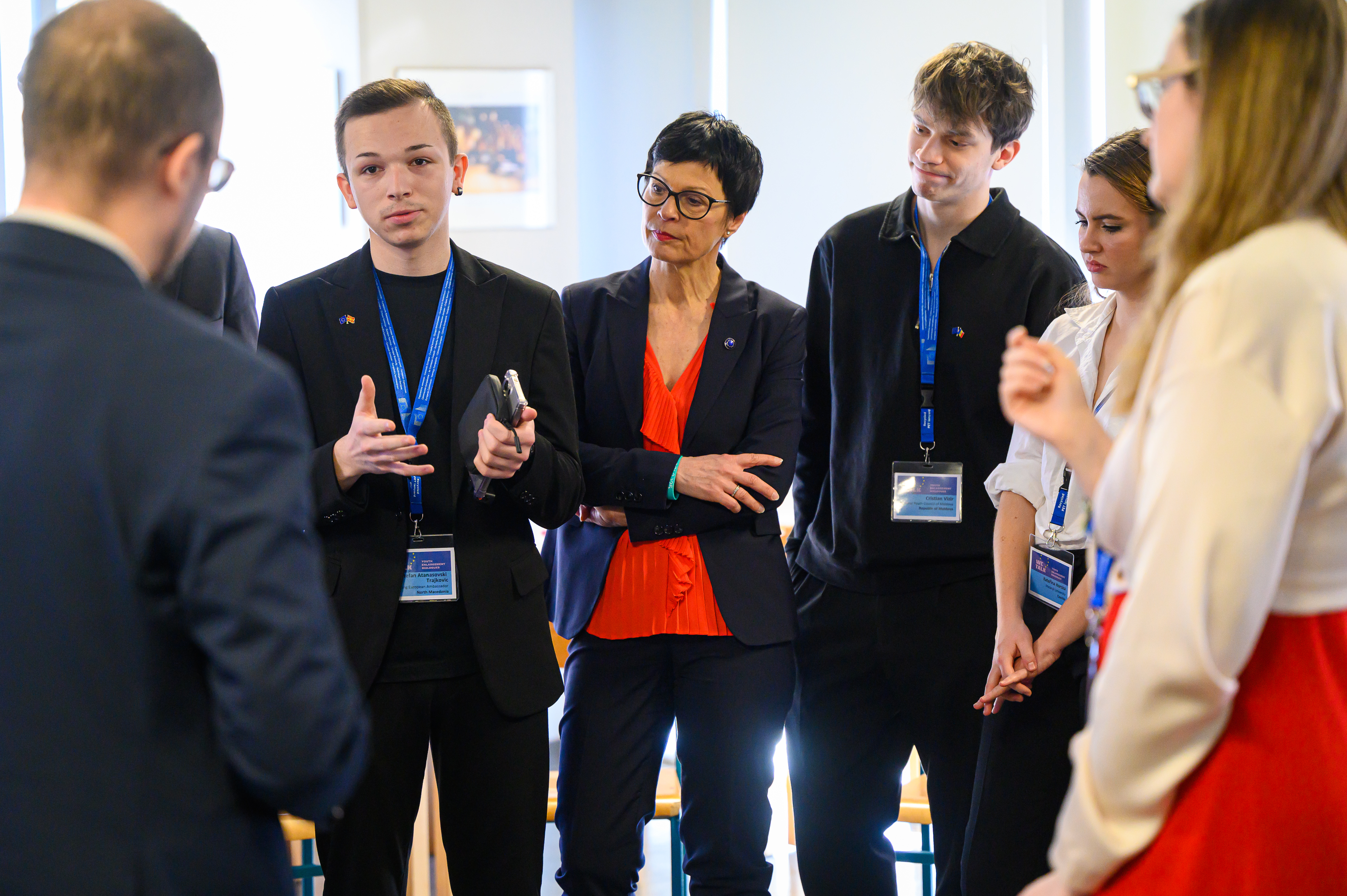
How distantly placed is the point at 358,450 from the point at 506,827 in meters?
0.83

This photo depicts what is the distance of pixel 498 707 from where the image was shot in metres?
2.18

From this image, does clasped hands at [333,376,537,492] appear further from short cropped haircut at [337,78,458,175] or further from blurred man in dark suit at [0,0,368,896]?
blurred man in dark suit at [0,0,368,896]

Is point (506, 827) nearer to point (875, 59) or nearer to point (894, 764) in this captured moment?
point (894, 764)

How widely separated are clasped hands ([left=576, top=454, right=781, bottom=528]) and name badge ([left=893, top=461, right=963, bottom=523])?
0.30 metres

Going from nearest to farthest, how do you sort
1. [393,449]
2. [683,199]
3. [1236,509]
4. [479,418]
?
1. [1236,509]
2. [393,449]
3. [479,418]
4. [683,199]

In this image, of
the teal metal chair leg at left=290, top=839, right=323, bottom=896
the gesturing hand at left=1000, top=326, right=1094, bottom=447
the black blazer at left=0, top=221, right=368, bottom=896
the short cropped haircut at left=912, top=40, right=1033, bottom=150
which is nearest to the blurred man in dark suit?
the black blazer at left=0, top=221, right=368, bottom=896

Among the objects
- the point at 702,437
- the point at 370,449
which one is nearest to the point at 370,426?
the point at 370,449

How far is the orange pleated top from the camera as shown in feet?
8.25

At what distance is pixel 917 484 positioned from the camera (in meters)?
2.59

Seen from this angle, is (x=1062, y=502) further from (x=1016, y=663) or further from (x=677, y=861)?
(x=677, y=861)

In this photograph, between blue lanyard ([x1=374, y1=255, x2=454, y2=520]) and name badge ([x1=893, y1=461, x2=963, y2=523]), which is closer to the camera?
blue lanyard ([x1=374, y1=255, x2=454, y2=520])

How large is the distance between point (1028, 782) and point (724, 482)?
88 centimetres

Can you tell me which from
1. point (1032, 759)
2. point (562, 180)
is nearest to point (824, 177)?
point (562, 180)

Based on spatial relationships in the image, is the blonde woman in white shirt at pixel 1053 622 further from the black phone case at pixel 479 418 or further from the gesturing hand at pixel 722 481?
the black phone case at pixel 479 418
